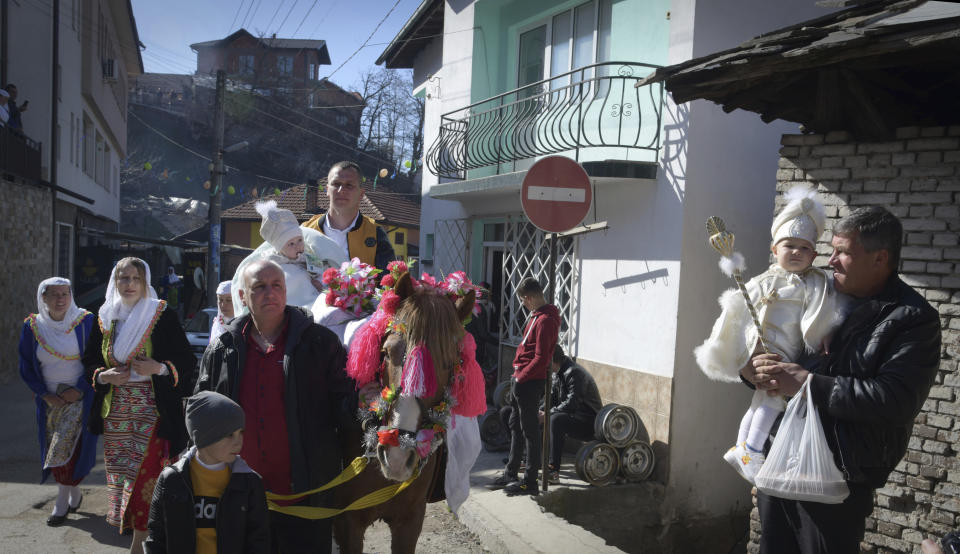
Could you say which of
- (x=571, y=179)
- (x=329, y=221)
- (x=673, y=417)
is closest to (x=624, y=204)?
(x=571, y=179)

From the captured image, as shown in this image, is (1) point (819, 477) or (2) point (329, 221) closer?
(1) point (819, 477)

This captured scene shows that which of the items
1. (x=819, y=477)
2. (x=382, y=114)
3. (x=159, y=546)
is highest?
(x=382, y=114)

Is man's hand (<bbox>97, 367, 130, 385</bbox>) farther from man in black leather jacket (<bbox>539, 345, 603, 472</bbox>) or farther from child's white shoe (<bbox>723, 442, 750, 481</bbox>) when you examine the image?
child's white shoe (<bbox>723, 442, 750, 481</bbox>)

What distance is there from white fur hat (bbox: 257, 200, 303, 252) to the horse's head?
1.13 meters

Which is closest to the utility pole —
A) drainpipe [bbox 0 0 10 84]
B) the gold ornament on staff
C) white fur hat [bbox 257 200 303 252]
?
→ drainpipe [bbox 0 0 10 84]

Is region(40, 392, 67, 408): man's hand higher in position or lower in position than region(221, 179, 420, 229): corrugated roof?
lower

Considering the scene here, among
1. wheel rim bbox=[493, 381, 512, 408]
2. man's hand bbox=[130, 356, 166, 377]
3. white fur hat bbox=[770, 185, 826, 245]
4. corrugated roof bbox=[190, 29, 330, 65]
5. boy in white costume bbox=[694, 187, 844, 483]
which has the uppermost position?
corrugated roof bbox=[190, 29, 330, 65]

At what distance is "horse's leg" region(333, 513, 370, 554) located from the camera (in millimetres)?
3262

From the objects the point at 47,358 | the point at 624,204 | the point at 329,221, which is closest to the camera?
the point at 329,221

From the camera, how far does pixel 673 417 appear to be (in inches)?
274

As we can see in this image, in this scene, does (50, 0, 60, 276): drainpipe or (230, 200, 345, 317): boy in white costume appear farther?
(50, 0, 60, 276): drainpipe

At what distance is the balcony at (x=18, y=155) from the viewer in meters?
10.9

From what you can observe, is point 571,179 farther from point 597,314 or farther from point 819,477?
point 819,477

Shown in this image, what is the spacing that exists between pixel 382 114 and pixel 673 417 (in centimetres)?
3882
